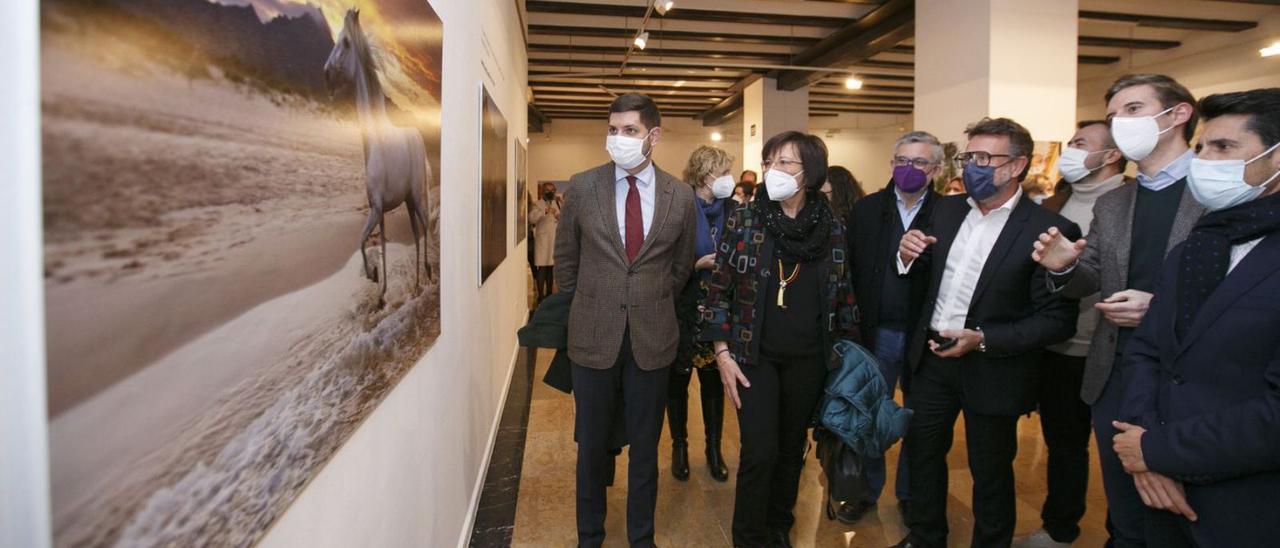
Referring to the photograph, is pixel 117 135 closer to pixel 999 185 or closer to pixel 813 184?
pixel 813 184

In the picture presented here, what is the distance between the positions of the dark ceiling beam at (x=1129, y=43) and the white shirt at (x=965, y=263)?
847 cm

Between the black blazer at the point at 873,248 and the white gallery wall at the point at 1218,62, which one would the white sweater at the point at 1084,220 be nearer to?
the black blazer at the point at 873,248

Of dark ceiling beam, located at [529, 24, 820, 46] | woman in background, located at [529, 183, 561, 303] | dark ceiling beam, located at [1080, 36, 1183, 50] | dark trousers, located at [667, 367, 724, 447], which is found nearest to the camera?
dark trousers, located at [667, 367, 724, 447]

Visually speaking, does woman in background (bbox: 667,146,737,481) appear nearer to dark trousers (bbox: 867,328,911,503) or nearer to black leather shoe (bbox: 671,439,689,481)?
black leather shoe (bbox: 671,439,689,481)

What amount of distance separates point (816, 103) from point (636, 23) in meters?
8.12

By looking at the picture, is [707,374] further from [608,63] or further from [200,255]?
[608,63]

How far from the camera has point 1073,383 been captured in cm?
299

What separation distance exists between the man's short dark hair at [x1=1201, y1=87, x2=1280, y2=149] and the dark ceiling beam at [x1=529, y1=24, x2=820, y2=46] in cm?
755

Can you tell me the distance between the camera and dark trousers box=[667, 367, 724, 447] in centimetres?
383

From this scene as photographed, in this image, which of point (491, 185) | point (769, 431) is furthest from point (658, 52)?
point (769, 431)

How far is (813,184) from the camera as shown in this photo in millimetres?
2697

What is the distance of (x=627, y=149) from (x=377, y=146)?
1.34 m

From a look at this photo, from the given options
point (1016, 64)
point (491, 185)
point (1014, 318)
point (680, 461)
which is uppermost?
point (1016, 64)

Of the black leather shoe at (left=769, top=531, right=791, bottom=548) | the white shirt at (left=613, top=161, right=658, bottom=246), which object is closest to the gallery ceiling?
the white shirt at (left=613, top=161, right=658, bottom=246)
